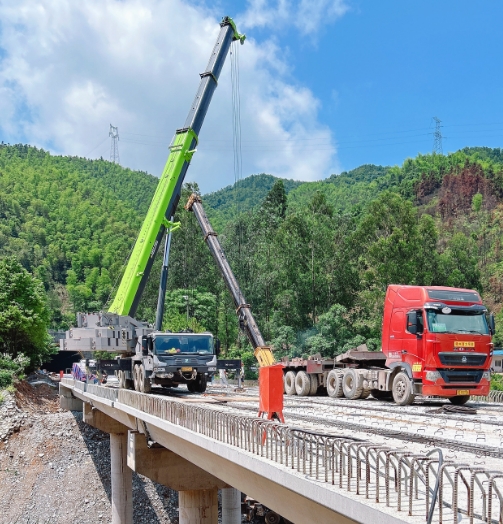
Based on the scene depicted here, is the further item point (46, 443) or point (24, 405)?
point (24, 405)

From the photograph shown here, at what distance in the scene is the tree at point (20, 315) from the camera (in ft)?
154

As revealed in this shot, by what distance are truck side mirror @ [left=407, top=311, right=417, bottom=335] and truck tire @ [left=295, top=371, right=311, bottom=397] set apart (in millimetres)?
8435

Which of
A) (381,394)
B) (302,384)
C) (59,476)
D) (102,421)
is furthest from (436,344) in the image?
(59,476)

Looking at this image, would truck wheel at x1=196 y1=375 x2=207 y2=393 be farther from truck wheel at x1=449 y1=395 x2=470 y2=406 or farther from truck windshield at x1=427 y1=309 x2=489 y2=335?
truck windshield at x1=427 y1=309 x2=489 y2=335

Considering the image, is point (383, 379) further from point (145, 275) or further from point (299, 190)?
point (299, 190)

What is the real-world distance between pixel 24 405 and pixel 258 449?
38008 millimetres

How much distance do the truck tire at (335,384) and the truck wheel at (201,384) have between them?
477cm

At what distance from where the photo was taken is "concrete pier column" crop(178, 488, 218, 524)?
1667 centimetres

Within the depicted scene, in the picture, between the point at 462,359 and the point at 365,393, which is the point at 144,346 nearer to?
the point at 365,393

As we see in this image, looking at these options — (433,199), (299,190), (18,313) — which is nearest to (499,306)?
(433,199)

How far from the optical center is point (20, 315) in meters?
46.8

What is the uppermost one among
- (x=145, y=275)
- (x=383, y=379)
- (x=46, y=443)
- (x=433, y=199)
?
(x=433, y=199)

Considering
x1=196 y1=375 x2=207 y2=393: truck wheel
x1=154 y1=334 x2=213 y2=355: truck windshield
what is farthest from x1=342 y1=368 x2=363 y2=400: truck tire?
x1=196 y1=375 x2=207 y2=393: truck wheel

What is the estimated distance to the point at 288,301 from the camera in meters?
50.3
